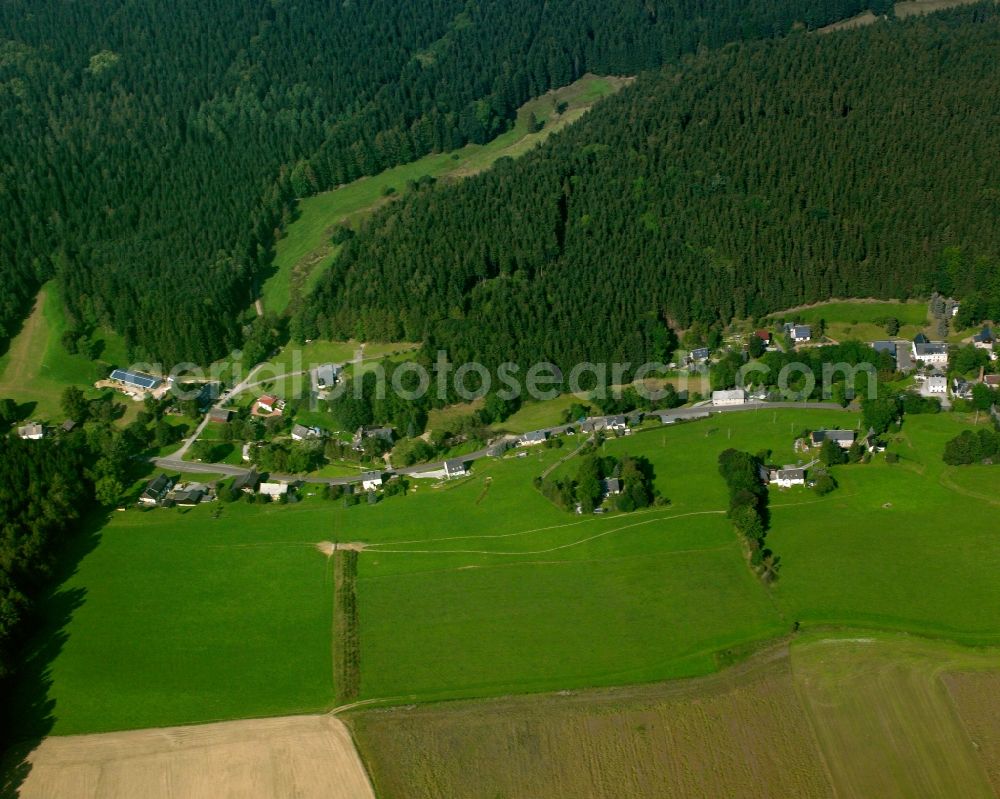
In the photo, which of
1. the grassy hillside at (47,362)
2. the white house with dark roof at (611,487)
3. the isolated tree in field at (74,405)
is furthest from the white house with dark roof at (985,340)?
the grassy hillside at (47,362)

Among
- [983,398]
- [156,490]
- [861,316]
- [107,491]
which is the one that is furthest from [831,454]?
[107,491]

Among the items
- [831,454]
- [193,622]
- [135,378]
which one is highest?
[135,378]

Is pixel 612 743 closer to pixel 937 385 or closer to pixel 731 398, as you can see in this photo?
pixel 731 398

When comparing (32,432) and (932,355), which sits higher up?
(32,432)

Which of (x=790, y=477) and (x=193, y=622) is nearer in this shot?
(x=193, y=622)

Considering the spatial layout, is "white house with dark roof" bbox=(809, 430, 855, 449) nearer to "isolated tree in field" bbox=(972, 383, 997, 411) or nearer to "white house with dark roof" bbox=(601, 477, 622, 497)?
"isolated tree in field" bbox=(972, 383, 997, 411)

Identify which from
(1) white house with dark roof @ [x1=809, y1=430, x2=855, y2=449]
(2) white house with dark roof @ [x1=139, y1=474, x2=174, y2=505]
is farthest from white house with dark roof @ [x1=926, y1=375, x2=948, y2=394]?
(2) white house with dark roof @ [x1=139, y1=474, x2=174, y2=505]

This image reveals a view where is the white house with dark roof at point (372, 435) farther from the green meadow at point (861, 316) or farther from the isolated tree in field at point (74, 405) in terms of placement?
the green meadow at point (861, 316)
